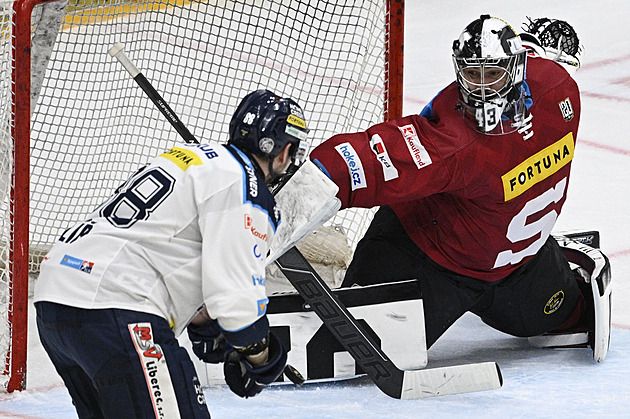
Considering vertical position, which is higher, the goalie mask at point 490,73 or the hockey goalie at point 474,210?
the goalie mask at point 490,73

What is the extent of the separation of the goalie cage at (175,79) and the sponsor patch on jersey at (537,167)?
0.63m

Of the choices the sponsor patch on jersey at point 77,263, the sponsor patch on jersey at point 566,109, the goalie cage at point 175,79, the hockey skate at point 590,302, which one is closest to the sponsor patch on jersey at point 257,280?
the sponsor patch on jersey at point 77,263

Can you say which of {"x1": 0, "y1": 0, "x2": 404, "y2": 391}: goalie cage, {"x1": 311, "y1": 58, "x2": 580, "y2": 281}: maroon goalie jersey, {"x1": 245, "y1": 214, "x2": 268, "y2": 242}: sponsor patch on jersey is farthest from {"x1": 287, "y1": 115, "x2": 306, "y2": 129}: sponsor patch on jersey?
{"x1": 0, "y1": 0, "x2": 404, "y2": 391}: goalie cage

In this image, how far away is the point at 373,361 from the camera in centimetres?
293

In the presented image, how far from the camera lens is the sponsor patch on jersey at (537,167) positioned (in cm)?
291

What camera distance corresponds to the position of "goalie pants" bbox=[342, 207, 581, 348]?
3.11 meters

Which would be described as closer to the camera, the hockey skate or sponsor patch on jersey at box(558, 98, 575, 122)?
sponsor patch on jersey at box(558, 98, 575, 122)

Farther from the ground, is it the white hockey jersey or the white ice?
the white hockey jersey

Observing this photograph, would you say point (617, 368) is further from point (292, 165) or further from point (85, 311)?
point (85, 311)

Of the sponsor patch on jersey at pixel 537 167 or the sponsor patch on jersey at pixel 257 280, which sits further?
the sponsor patch on jersey at pixel 537 167

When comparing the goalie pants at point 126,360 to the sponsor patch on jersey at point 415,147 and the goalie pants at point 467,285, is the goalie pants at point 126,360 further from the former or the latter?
the goalie pants at point 467,285

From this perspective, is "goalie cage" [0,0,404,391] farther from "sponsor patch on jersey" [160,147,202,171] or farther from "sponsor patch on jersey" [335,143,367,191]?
"sponsor patch on jersey" [160,147,202,171]

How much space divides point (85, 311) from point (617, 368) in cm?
169

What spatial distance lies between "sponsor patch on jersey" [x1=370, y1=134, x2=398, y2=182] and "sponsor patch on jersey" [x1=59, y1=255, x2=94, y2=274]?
1004 mm
